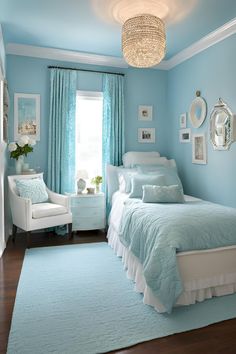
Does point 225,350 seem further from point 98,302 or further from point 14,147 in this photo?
point 14,147

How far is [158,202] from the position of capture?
138 inches

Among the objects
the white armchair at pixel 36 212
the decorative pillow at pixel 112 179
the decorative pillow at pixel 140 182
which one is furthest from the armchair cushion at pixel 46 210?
the decorative pillow at pixel 140 182

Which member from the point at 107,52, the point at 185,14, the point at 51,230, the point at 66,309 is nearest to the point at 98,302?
the point at 66,309

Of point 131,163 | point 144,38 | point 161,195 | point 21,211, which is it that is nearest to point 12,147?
point 21,211

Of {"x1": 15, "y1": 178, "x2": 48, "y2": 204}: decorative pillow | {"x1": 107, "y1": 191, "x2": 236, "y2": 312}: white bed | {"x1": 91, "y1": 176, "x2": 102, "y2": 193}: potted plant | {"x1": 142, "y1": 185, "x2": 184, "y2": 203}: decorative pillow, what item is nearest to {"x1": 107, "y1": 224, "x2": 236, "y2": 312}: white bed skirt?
{"x1": 107, "y1": 191, "x2": 236, "y2": 312}: white bed

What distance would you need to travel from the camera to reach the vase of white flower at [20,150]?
4.13 metres

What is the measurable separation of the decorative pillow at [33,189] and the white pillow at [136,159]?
1.42 meters

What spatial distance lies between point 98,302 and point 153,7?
302cm

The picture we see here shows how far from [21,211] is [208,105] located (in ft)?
9.89

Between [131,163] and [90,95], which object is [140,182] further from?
[90,95]

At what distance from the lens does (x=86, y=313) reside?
226cm

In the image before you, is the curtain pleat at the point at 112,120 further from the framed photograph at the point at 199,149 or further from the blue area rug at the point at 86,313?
the blue area rug at the point at 86,313

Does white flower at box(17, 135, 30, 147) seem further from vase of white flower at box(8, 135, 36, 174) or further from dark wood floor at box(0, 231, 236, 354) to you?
dark wood floor at box(0, 231, 236, 354)

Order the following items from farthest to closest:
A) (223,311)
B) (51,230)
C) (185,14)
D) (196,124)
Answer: (51,230)
(196,124)
(185,14)
(223,311)
